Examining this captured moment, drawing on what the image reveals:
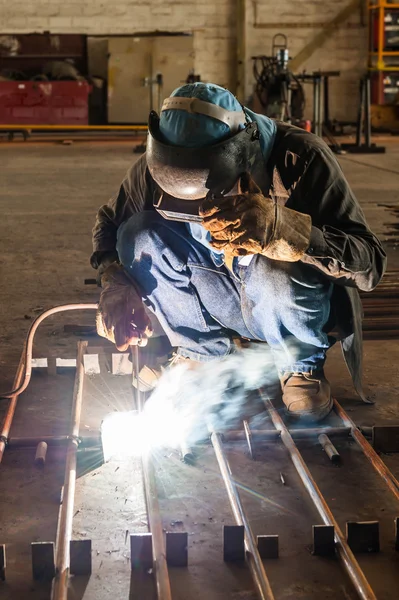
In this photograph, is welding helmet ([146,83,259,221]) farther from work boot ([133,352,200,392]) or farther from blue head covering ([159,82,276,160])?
work boot ([133,352,200,392])

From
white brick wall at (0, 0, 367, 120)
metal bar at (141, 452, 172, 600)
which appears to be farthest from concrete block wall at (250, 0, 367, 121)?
metal bar at (141, 452, 172, 600)

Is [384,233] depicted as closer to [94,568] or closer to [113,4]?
[94,568]

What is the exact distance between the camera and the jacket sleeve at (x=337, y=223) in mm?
2383

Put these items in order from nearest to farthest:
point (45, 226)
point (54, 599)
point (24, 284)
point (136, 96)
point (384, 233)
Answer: point (54, 599) < point (24, 284) < point (384, 233) < point (45, 226) < point (136, 96)

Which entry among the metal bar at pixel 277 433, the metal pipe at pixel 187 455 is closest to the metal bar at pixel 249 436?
the metal bar at pixel 277 433

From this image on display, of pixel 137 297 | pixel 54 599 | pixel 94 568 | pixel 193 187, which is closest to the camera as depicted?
pixel 54 599

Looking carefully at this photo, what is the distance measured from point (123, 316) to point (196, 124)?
2.30 ft

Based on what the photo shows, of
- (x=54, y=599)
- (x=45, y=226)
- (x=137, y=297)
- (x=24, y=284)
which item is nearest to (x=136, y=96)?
(x=45, y=226)

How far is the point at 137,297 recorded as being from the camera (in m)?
2.69

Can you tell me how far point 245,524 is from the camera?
208 cm

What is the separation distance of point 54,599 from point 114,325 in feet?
3.37

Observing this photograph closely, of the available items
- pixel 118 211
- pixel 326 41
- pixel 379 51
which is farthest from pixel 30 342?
pixel 326 41

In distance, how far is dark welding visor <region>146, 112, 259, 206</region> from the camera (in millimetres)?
2182

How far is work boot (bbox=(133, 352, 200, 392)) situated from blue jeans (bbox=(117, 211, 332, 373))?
71 millimetres
